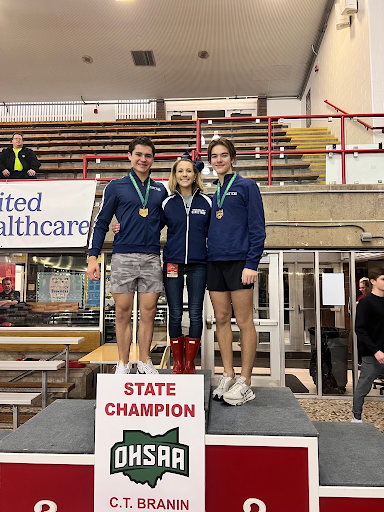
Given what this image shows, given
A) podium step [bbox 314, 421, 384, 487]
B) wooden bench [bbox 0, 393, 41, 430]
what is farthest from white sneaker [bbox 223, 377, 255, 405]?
wooden bench [bbox 0, 393, 41, 430]

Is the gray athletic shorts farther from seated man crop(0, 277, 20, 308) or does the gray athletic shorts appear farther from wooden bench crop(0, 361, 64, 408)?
seated man crop(0, 277, 20, 308)

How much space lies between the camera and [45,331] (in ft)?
18.6

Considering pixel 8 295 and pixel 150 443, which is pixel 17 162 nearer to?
pixel 8 295

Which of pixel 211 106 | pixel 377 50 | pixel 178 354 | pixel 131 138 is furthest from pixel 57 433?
pixel 211 106

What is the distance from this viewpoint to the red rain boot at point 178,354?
238 centimetres

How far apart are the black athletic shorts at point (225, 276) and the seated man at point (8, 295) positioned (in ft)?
14.2

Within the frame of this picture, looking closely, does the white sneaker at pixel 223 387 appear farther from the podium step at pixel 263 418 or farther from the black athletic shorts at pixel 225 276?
the black athletic shorts at pixel 225 276

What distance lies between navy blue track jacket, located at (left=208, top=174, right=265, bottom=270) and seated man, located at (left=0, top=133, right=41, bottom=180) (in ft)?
13.0

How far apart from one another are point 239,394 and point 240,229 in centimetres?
91

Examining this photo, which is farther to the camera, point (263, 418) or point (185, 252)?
point (185, 252)

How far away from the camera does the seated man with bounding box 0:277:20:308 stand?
18.7 ft

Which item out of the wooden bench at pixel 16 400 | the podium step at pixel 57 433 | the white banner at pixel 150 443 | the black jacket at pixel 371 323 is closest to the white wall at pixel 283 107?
the black jacket at pixel 371 323

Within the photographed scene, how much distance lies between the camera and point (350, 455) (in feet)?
6.48

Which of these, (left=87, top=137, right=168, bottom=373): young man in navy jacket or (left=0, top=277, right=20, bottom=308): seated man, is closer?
(left=87, top=137, right=168, bottom=373): young man in navy jacket
